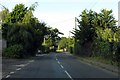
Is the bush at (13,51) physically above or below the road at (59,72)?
above

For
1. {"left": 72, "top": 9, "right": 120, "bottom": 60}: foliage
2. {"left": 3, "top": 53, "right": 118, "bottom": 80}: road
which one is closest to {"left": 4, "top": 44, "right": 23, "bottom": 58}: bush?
{"left": 72, "top": 9, "right": 120, "bottom": 60}: foliage

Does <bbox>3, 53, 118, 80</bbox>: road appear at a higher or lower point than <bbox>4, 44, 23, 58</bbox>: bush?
lower

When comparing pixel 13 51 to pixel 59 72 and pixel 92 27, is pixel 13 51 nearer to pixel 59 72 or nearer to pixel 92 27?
pixel 92 27

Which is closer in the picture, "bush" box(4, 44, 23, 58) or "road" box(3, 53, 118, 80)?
"road" box(3, 53, 118, 80)

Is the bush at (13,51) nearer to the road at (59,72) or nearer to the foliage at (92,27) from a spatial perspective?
the foliage at (92,27)

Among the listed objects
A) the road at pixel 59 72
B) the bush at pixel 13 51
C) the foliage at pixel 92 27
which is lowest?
the road at pixel 59 72

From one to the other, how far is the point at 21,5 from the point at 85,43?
67.1ft

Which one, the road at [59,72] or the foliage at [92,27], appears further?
the foliage at [92,27]

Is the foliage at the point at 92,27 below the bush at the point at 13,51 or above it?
above

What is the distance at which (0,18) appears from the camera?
246 feet

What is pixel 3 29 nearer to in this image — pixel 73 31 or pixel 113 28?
pixel 73 31

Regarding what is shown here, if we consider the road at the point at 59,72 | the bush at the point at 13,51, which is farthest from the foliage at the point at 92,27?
the road at the point at 59,72

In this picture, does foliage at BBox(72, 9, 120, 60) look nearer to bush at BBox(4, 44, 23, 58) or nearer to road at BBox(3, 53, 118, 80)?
bush at BBox(4, 44, 23, 58)

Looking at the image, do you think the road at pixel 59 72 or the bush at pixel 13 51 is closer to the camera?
the road at pixel 59 72
